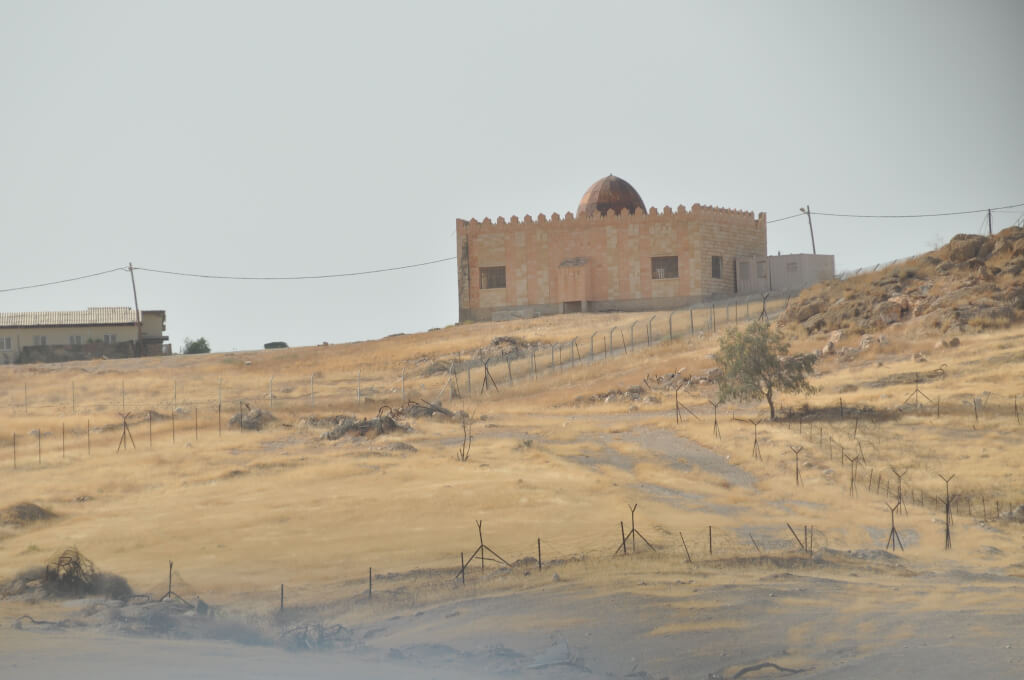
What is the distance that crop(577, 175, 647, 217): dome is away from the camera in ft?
245

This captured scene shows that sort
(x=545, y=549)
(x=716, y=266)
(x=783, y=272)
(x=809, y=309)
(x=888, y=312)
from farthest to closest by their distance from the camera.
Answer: (x=716, y=266) < (x=783, y=272) < (x=809, y=309) < (x=888, y=312) < (x=545, y=549)

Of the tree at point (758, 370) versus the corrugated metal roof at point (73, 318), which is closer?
the tree at point (758, 370)

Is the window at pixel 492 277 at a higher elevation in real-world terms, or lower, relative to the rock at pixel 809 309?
higher

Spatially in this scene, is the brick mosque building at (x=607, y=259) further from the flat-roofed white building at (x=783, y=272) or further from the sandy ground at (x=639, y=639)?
the sandy ground at (x=639, y=639)

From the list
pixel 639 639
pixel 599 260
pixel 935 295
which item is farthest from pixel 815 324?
pixel 639 639

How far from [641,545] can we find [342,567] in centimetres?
512

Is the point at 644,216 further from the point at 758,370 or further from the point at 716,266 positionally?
the point at 758,370

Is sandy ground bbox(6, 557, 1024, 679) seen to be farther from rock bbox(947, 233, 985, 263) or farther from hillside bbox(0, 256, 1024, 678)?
rock bbox(947, 233, 985, 263)

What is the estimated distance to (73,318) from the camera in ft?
258

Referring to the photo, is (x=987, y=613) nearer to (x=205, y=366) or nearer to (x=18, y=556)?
(x=18, y=556)

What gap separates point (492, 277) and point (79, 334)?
94.2ft

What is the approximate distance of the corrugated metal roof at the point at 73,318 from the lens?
77.8 meters

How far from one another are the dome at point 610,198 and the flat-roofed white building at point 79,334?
30961 mm

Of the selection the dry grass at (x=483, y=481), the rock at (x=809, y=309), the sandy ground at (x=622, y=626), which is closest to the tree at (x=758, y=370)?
the dry grass at (x=483, y=481)
